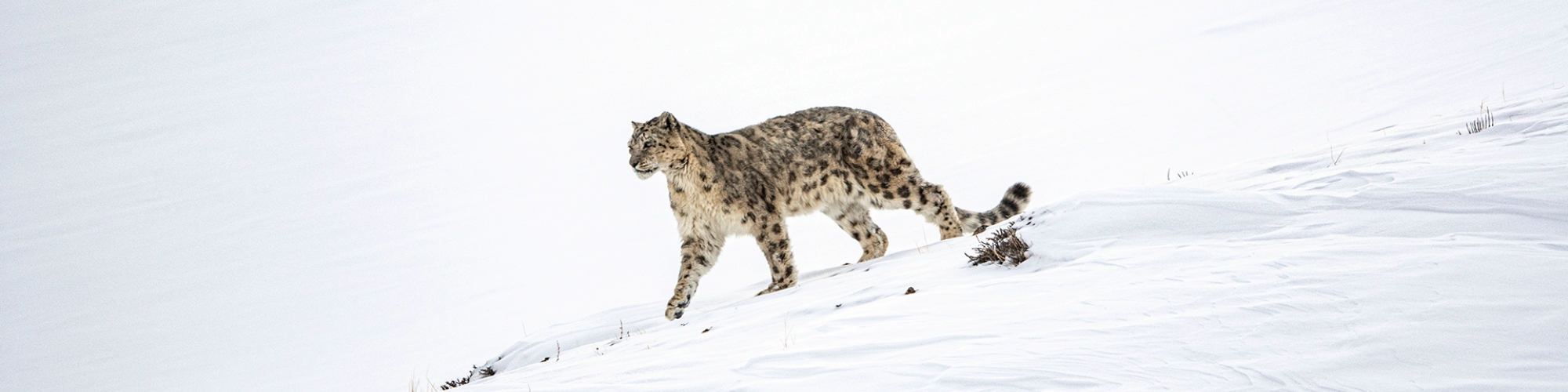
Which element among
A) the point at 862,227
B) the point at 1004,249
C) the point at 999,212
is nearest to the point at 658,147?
the point at 862,227

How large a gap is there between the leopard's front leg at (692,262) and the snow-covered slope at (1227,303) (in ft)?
5.46

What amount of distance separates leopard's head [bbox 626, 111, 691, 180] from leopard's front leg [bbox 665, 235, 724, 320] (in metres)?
0.62

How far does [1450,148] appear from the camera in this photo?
20.3 ft

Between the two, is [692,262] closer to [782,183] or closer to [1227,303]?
[782,183]

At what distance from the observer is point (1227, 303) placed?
3645mm

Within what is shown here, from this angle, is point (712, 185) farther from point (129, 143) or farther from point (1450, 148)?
point (129, 143)

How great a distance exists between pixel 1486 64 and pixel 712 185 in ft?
62.2

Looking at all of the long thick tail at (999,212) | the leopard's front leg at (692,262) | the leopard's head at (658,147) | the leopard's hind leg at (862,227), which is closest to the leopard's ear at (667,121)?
the leopard's head at (658,147)

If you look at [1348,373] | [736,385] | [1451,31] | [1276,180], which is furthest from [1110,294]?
[1451,31]

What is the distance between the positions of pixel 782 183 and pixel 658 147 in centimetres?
115

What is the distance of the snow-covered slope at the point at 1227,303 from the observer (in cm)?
305

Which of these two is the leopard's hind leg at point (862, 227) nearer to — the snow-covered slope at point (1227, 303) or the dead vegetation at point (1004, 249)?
the snow-covered slope at point (1227, 303)

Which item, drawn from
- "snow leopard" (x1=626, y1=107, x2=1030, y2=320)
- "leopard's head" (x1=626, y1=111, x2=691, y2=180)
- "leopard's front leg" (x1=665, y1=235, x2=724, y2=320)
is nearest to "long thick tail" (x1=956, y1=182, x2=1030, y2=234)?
"snow leopard" (x1=626, y1=107, x2=1030, y2=320)

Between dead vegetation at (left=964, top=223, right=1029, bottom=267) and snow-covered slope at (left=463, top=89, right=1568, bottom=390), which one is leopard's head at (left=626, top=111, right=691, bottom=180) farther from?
dead vegetation at (left=964, top=223, right=1029, bottom=267)
